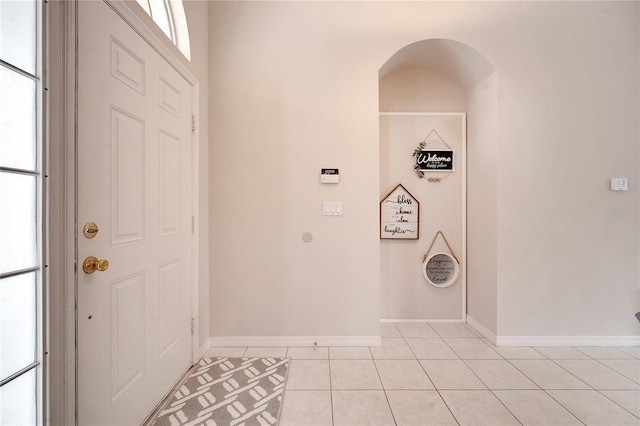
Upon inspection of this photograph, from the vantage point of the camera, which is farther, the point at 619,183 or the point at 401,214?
the point at 401,214

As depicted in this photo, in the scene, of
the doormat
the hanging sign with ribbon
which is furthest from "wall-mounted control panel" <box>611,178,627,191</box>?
the doormat

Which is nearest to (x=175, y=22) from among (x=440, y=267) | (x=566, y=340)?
(x=440, y=267)

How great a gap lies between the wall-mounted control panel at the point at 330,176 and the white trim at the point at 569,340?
187 cm

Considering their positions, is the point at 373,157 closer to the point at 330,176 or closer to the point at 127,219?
the point at 330,176

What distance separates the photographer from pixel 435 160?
8.75 ft

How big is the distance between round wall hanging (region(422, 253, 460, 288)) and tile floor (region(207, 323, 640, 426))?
20.9 inches

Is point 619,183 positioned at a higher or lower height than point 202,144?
lower

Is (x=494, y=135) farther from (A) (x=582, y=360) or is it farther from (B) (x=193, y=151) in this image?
(B) (x=193, y=151)

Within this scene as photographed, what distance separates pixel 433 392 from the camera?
5.38 ft

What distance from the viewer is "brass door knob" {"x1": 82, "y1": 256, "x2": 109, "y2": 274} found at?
1.03m

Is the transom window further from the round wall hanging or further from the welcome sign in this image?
the round wall hanging

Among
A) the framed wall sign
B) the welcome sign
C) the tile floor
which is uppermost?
the welcome sign

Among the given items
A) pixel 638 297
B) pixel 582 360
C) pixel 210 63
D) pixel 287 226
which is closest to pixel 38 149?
pixel 287 226

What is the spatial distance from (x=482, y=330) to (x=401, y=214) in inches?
49.3
